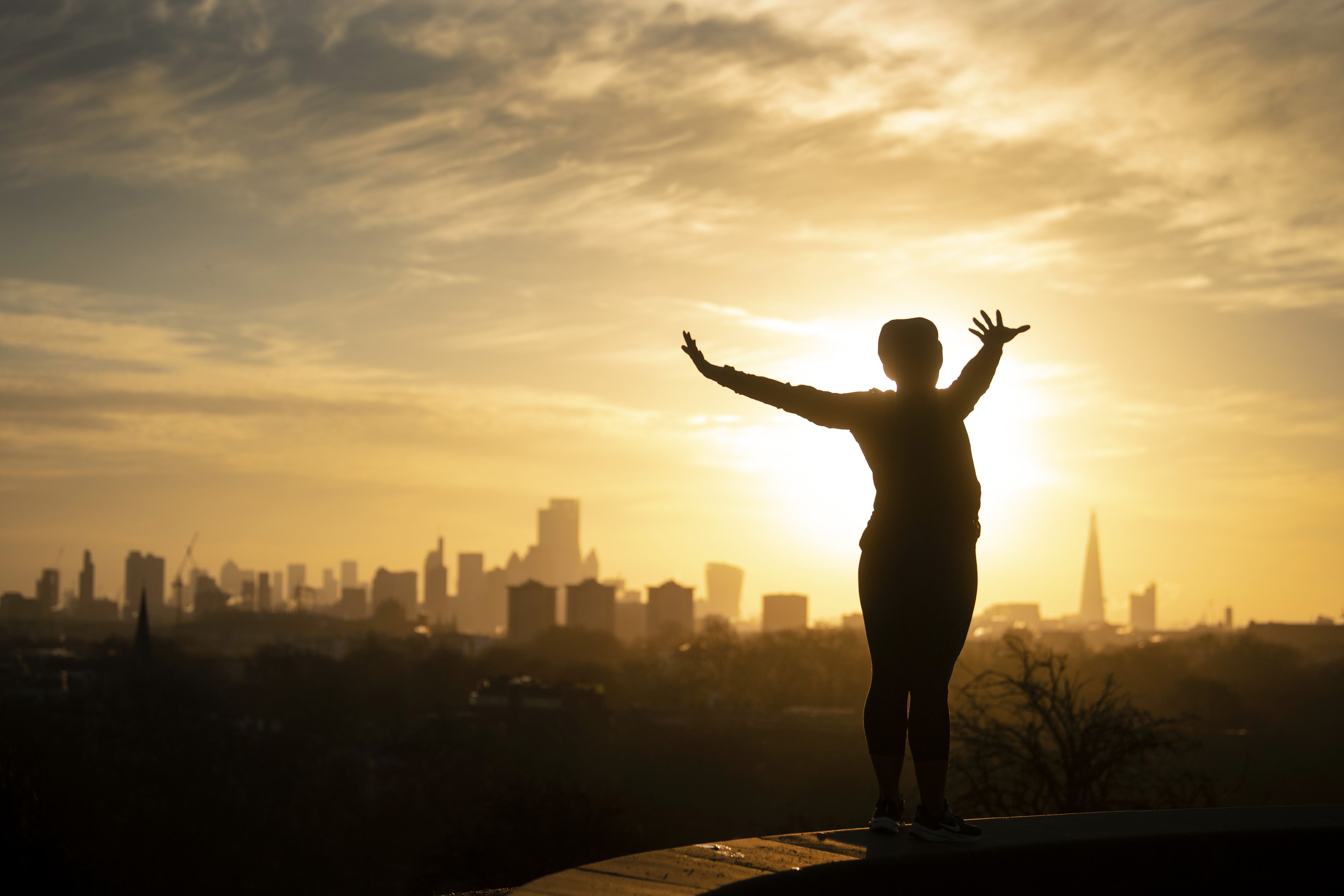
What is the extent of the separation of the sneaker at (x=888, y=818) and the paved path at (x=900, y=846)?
55 millimetres

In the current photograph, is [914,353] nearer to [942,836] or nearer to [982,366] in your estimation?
[982,366]

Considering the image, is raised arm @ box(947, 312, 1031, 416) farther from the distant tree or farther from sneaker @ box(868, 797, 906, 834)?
the distant tree

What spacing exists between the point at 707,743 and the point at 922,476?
226ft

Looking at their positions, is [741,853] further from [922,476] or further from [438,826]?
[438,826]

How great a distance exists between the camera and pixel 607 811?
2869 cm

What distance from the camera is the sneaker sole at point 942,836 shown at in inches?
176

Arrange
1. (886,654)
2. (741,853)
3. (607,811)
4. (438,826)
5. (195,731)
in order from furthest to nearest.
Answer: (195,731)
(438,826)
(607,811)
(886,654)
(741,853)

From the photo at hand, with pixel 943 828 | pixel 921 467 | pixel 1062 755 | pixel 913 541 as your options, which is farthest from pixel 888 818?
pixel 1062 755

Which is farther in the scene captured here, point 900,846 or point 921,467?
point 921,467

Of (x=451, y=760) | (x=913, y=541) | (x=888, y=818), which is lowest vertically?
(x=451, y=760)

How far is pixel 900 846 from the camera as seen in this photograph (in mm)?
4395

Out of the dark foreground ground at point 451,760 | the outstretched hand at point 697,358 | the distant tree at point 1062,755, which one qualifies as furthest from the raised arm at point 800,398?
the distant tree at point 1062,755

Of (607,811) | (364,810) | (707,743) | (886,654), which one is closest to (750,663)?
(707,743)

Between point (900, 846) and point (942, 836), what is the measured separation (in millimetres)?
218
